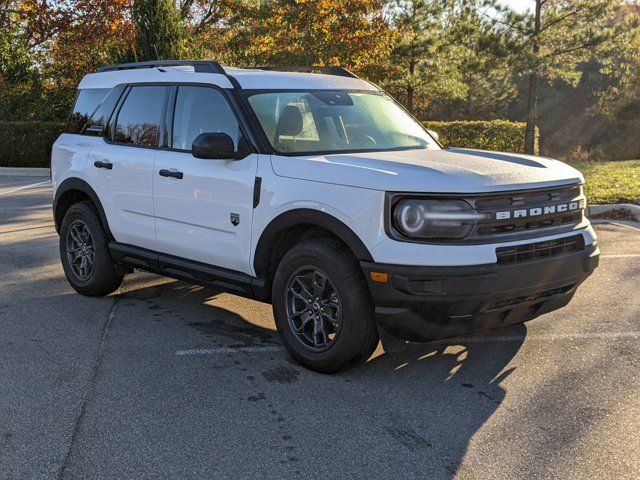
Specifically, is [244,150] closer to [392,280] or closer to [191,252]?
[191,252]

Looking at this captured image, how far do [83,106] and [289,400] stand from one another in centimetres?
391

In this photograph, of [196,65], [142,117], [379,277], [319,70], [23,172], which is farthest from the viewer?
[23,172]

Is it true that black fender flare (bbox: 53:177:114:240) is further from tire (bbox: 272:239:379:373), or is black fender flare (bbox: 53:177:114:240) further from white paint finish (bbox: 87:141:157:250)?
tire (bbox: 272:239:379:373)

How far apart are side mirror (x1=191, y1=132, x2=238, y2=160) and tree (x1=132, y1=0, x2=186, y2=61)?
1548 cm

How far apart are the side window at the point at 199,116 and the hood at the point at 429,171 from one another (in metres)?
0.65

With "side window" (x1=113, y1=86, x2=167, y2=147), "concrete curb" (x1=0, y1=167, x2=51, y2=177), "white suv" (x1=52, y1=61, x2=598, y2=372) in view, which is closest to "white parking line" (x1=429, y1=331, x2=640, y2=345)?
"white suv" (x1=52, y1=61, x2=598, y2=372)

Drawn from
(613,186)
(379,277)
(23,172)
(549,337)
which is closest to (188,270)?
(379,277)

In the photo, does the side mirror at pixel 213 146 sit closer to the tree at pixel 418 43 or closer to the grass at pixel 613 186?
the grass at pixel 613 186

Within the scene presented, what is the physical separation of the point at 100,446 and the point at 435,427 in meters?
1.71

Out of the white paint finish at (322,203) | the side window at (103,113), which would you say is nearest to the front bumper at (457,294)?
the white paint finish at (322,203)

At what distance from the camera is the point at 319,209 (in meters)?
4.41

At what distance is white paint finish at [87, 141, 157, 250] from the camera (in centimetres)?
568

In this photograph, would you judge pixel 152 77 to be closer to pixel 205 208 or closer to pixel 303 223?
pixel 205 208

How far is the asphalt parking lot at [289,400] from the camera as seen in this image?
3420mm
